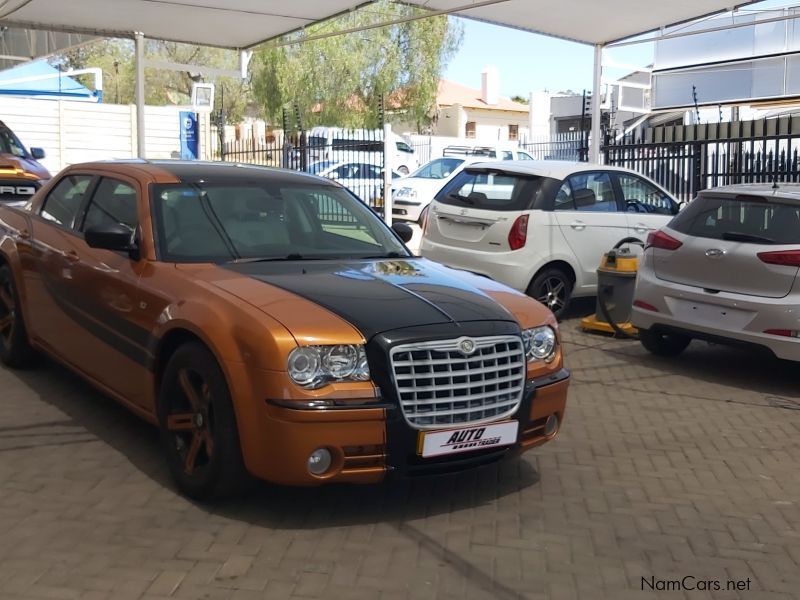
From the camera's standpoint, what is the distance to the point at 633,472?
5.54 meters

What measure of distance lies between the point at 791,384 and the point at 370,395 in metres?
4.94

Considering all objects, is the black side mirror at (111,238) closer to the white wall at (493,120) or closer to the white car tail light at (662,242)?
the white car tail light at (662,242)

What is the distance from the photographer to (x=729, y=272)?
758 centimetres

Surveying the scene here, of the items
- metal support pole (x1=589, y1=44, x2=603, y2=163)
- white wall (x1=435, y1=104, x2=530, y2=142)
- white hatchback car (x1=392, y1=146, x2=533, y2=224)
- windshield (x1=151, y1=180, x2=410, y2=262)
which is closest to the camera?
windshield (x1=151, y1=180, x2=410, y2=262)

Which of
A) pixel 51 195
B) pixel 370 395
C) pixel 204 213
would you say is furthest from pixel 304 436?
pixel 51 195

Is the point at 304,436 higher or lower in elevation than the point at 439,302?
lower

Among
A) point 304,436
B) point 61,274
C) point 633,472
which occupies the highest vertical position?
point 61,274

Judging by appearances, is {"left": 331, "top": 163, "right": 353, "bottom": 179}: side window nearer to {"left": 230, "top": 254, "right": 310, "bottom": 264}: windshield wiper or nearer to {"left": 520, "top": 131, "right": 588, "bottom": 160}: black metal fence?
A: {"left": 520, "top": 131, "right": 588, "bottom": 160}: black metal fence

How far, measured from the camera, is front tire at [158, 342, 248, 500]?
4.40 meters

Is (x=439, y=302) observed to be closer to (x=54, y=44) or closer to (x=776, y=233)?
(x=776, y=233)

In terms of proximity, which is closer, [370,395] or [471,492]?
[370,395]

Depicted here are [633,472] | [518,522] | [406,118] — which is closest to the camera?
[518,522]

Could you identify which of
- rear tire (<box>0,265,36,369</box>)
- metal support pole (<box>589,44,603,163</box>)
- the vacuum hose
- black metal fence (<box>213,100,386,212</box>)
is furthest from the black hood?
black metal fence (<box>213,100,386,212</box>)

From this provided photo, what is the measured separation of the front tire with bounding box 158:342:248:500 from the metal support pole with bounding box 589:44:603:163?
37.6 ft
